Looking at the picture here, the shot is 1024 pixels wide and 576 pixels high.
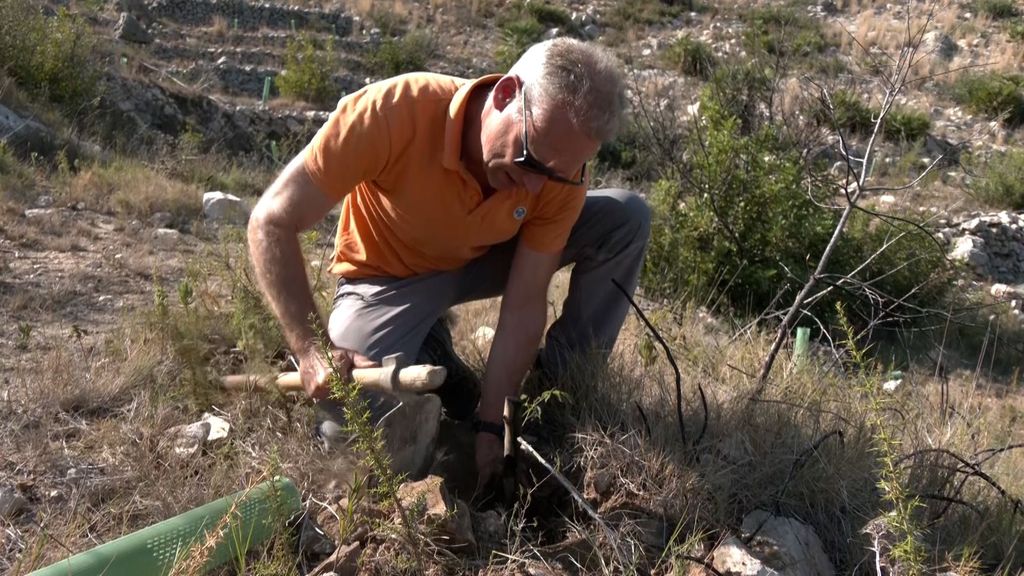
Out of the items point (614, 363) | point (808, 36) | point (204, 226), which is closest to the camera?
point (614, 363)

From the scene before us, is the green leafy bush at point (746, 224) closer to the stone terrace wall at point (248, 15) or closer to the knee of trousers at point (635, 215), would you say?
the knee of trousers at point (635, 215)

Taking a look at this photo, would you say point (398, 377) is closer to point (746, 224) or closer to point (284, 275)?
point (284, 275)

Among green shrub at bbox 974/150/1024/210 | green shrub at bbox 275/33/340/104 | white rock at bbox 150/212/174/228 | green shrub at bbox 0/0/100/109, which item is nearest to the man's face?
white rock at bbox 150/212/174/228

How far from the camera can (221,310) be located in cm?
301

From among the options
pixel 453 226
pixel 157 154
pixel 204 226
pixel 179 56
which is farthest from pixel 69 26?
pixel 453 226

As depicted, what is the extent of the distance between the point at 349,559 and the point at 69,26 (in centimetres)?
738

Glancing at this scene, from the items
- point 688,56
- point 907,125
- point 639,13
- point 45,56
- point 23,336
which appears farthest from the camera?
point 639,13

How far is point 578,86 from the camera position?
2.22 metres

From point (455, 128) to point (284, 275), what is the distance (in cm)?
57

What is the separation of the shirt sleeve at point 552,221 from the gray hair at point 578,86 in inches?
12.2

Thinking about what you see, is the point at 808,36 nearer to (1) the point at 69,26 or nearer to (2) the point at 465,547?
(1) the point at 69,26

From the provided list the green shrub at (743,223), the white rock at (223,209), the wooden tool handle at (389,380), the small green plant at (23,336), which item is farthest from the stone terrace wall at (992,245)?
the small green plant at (23,336)

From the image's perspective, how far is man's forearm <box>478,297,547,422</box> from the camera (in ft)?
8.19

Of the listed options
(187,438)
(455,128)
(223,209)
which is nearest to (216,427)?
(187,438)
